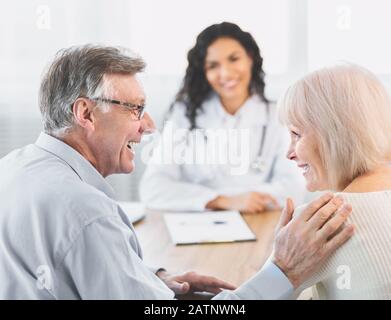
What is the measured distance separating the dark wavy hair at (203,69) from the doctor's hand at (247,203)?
27.6 inches

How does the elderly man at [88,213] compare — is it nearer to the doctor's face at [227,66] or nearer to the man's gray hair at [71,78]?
the man's gray hair at [71,78]

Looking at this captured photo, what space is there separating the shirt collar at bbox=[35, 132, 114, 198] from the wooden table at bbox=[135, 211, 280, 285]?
0.42 meters

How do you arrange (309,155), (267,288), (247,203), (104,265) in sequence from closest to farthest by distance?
(104,265) → (267,288) → (309,155) → (247,203)

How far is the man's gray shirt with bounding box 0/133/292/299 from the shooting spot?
1.07 meters

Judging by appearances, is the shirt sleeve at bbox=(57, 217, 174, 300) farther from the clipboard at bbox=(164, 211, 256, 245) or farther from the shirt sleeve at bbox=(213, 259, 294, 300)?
the clipboard at bbox=(164, 211, 256, 245)

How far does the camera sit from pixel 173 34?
3332 millimetres

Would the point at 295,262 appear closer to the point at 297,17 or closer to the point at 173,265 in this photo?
the point at 173,265

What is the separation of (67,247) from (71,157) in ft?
0.78

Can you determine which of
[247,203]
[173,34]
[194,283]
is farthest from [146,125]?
[173,34]

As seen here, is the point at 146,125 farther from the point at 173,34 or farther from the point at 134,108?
the point at 173,34

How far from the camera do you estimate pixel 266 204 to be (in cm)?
214

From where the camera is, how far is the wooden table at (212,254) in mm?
1553

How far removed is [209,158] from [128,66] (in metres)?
1.47

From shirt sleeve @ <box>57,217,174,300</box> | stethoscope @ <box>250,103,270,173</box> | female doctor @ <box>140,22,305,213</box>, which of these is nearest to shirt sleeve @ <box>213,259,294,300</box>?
shirt sleeve @ <box>57,217,174,300</box>
